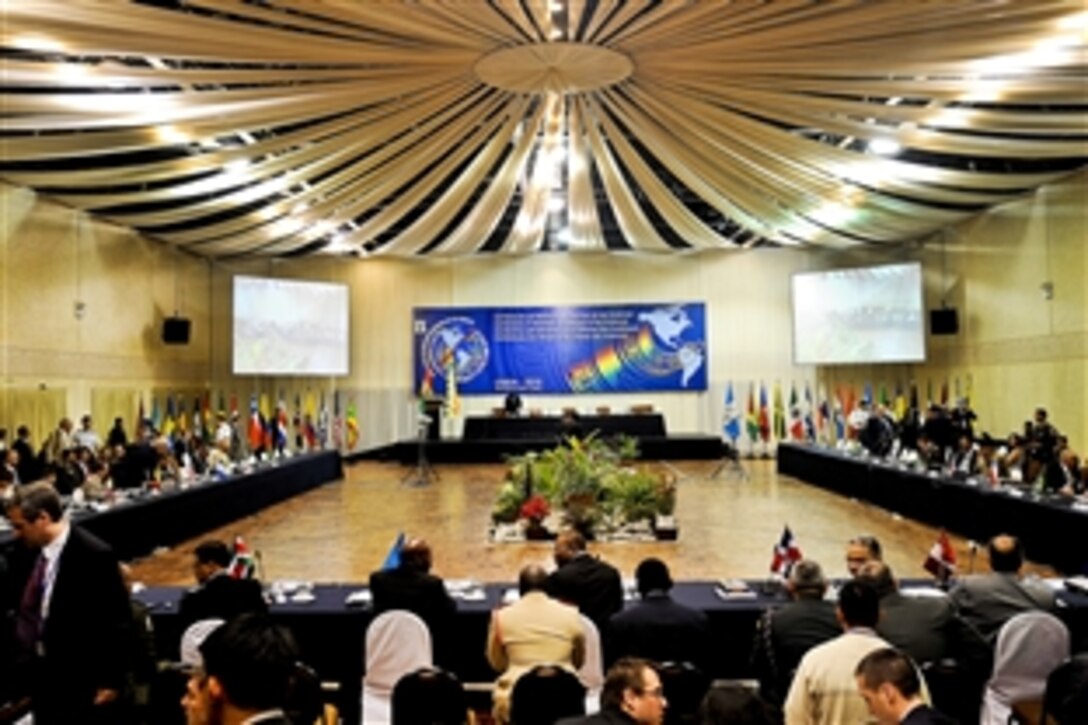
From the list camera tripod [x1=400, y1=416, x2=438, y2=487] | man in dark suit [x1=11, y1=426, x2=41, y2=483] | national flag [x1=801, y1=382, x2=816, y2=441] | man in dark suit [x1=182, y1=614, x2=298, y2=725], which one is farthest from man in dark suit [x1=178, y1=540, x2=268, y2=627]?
national flag [x1=801, y1=382, x2=816, y2=441]

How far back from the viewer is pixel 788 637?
3.60 metres

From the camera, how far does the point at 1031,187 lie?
512 inches

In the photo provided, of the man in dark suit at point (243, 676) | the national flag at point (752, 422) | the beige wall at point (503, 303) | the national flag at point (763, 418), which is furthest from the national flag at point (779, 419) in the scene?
the man in dark suit at point (243, 676)

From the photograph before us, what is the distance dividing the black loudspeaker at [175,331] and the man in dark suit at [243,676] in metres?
15.1

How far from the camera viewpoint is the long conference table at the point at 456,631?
467cm

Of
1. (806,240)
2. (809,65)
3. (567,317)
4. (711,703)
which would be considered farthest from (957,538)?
(567,317)

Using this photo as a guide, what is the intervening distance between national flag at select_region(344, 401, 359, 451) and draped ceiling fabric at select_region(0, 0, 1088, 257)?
18.4 ft

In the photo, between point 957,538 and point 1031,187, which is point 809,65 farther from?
point 1031,187

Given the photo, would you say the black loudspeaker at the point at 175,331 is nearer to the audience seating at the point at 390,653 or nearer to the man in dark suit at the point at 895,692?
the audience seating at the point at 390,653

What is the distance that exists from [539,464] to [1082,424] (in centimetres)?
793

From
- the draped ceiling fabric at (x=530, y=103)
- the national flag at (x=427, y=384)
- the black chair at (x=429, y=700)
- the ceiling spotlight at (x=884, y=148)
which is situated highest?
the ceiling spotlight at (x=884, y=148)

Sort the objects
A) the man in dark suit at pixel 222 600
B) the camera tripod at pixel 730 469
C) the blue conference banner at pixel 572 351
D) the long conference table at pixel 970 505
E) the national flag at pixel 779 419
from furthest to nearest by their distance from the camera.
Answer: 1. the blue conference banner at pixel 572 351
2. the national flag at pixel 779 419
3. the camera tripod at pixel 730 469
4. the long conference table at pixel 970 505
5. the man in dark suit at pixel 222 600

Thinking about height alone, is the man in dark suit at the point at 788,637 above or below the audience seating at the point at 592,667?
above

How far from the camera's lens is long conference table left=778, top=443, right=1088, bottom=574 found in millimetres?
7500
